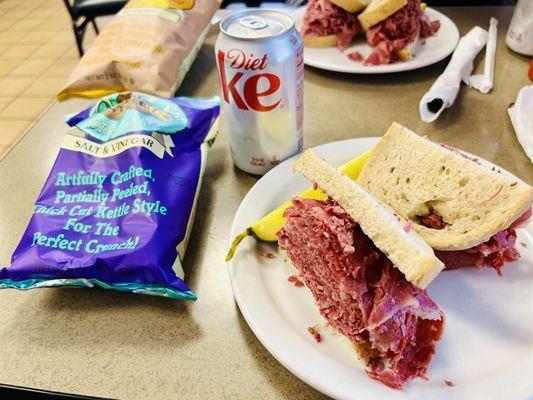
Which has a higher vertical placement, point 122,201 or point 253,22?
point 253,22

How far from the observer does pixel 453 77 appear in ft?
4.29

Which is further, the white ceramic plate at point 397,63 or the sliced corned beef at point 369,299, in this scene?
the white ceramic plate at point 397,63

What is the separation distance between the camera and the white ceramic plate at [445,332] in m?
0.63

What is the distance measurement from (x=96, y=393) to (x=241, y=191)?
57cm

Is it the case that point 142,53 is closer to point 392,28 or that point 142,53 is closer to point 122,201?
point 122,201

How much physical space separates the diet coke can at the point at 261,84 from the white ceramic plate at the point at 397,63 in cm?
51

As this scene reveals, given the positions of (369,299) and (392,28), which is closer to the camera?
(369,299)

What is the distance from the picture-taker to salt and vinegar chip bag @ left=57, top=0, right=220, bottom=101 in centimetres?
128

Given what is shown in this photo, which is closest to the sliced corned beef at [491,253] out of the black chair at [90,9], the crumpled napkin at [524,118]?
the crumpled napkin at [524,118]

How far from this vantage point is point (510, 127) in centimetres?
122

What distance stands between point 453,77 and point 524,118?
25cm

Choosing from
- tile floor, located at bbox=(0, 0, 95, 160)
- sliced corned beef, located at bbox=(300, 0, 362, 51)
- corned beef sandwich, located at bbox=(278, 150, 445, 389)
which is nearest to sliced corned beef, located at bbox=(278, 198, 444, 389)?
corned beef sandwich, located at bbox=(278, 150, 445, 389)

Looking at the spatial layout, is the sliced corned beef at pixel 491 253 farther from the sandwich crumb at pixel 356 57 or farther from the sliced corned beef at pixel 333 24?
the sliced corned beef at pixel 333 24

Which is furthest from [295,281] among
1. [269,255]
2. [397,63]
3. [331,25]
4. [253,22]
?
[331,25]
